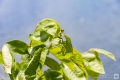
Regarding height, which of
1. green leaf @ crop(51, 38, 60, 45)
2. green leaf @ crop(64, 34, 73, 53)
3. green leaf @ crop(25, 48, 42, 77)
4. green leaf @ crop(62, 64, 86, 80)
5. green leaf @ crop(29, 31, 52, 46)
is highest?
green leaf @ crop(29, 31, 52, 46)

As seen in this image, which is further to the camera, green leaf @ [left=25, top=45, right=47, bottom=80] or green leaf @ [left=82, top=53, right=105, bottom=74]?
green leaf @ [left=82, top=53, right=105, bottom=74]

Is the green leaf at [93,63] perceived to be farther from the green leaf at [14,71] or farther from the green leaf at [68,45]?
the green leaf at [14,71]

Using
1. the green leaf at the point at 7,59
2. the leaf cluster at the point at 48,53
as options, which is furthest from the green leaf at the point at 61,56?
the green leaf at the point at 7,59

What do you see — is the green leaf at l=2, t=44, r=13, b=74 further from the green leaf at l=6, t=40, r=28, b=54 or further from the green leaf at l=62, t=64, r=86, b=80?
the green leaf at l=62, t=64, r=86, b=80

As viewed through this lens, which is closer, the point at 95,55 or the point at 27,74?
the point at 27,74

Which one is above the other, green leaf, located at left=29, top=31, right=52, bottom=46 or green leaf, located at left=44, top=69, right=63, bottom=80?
green leaf, located at left=29, top=31, right=52, bottom=46

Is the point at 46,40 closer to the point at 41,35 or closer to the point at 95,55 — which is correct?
the point at 41,35

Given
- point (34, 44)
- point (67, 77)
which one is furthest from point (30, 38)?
point (67, 77)

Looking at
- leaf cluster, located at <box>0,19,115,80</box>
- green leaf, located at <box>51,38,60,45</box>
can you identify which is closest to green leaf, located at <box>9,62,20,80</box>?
leaf cluster, located at <box>0,19,115,80</box>
